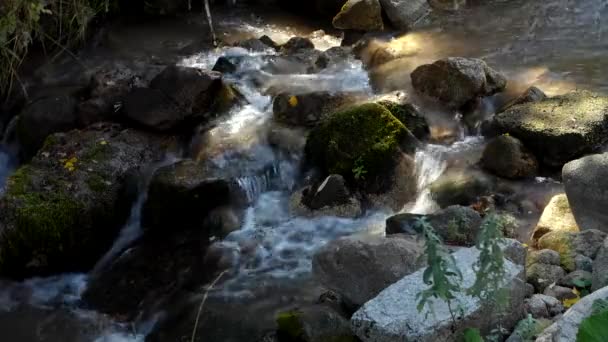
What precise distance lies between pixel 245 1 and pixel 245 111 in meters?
4.22

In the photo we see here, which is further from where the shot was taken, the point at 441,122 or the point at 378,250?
the point at 441,122

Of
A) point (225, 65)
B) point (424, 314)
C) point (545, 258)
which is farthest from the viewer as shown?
point (225, 65)

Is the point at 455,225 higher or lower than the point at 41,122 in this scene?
lower

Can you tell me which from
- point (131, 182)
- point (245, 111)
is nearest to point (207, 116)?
point (245, 111)

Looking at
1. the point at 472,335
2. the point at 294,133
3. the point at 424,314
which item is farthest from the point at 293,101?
the point at 472,335

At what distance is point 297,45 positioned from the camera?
30.2 feet

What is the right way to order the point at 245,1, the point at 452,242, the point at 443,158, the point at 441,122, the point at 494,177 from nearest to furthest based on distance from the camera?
the point at 452,242, the point at 494,177, the point at 443,158, the point at 441,122, the point at 245,1

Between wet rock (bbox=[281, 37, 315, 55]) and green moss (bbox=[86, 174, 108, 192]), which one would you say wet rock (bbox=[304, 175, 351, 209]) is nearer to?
green moss (bbox=[86, 174, 108, 192])

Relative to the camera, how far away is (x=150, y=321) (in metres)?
5.18

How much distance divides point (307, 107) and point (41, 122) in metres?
2.81

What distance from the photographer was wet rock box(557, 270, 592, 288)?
4.22 m

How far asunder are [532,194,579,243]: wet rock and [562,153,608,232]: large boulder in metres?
0.08

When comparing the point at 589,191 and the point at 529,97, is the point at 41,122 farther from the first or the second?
the point at 589,191

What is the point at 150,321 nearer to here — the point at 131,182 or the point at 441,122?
the point at 131,182
